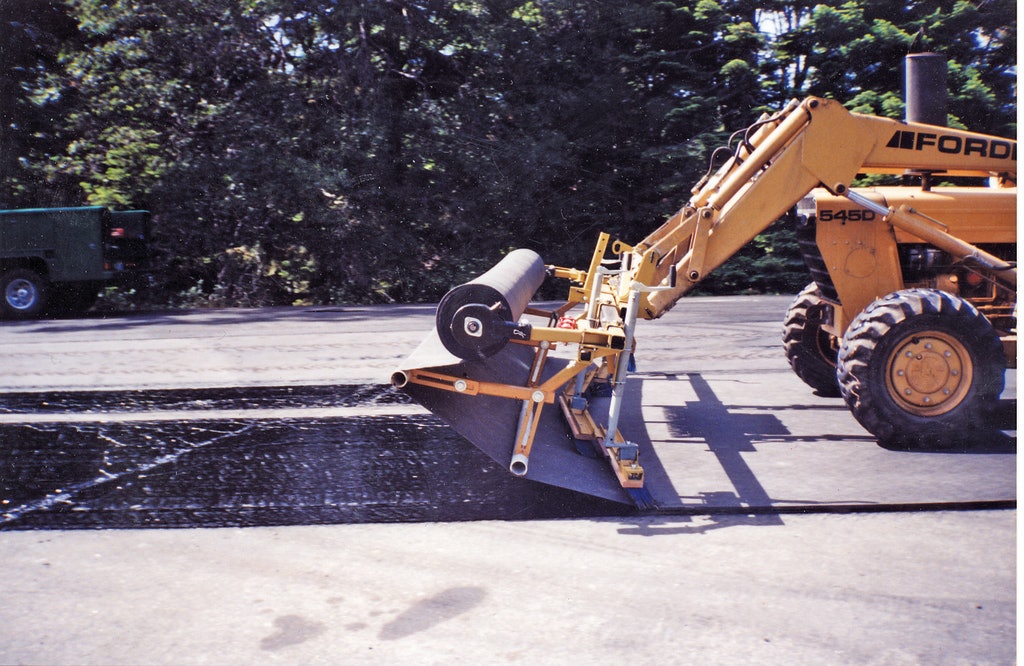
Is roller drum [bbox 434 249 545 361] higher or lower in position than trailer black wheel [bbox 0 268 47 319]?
higher

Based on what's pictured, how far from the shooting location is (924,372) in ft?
20.9

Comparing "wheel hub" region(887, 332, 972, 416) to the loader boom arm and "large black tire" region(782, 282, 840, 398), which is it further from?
"large black tire" region(782, 282, 840, 398)

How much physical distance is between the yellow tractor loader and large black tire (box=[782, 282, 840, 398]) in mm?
270

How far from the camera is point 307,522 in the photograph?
5129 millimetres

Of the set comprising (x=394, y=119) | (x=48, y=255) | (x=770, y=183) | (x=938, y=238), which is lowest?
(x=48, y=255)

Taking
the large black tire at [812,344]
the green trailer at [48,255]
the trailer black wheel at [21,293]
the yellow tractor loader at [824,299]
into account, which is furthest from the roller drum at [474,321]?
the trailer black wheel at [21,293]

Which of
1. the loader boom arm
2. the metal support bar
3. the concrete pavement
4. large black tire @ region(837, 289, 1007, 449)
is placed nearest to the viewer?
the concrete pavement

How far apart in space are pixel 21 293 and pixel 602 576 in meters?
14.8

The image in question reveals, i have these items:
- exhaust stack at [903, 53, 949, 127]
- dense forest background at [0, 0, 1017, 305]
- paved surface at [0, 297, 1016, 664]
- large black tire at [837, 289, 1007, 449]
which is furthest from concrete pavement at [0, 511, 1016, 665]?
dense forest background at [0, 0, 1017, 305]

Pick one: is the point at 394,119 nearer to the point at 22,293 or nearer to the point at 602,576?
the point at 22,293

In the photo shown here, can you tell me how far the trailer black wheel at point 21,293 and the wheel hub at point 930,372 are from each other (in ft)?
47.3

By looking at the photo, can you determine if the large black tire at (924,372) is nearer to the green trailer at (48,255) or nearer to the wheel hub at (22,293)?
the green trailer at (48,255)

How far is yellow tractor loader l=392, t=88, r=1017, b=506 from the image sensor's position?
5398 millimetres

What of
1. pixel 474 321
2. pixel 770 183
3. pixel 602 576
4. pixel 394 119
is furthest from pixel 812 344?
pixel 394 119
